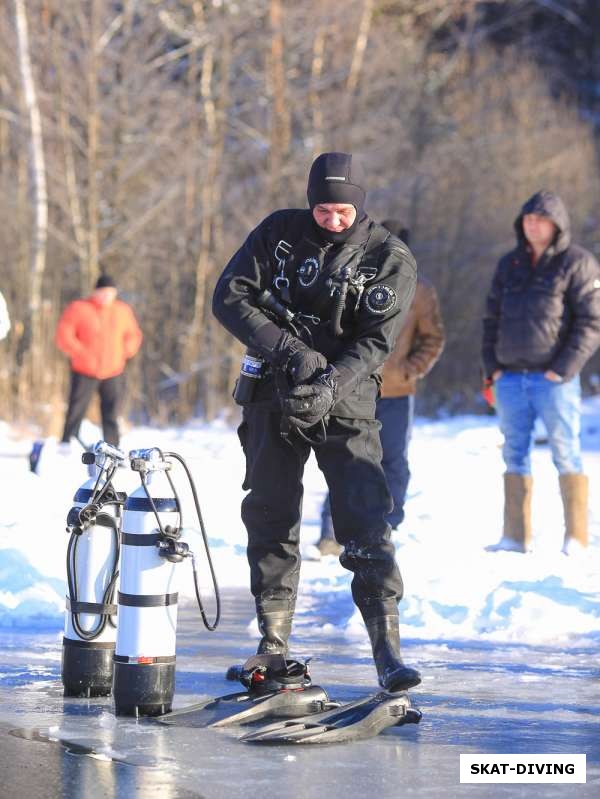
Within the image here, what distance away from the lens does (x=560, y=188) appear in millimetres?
28938

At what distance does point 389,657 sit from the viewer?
18.2 ft

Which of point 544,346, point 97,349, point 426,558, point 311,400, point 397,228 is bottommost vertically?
point 426,558

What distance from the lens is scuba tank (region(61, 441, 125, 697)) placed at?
571cm

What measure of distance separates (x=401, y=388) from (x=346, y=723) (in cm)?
442

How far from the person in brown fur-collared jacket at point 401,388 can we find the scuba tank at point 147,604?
3.78 meters

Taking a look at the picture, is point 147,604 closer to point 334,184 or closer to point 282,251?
point 282,251

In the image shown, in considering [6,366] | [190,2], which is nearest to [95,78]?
[190,2]

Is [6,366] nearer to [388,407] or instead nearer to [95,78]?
[95,78]

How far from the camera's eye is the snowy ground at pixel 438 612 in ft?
18.2

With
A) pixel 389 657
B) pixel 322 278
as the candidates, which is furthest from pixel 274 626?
pixel 322 278

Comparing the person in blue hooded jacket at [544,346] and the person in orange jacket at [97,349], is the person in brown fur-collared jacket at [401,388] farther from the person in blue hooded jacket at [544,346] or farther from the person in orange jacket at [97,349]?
the person in orange jacket at [97,349]

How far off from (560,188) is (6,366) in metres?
13.6

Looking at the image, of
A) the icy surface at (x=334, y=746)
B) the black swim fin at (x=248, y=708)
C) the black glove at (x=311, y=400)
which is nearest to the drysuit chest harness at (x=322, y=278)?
the black glove at (x=311, y=400)

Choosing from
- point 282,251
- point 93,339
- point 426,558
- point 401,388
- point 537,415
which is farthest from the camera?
point 93,339
